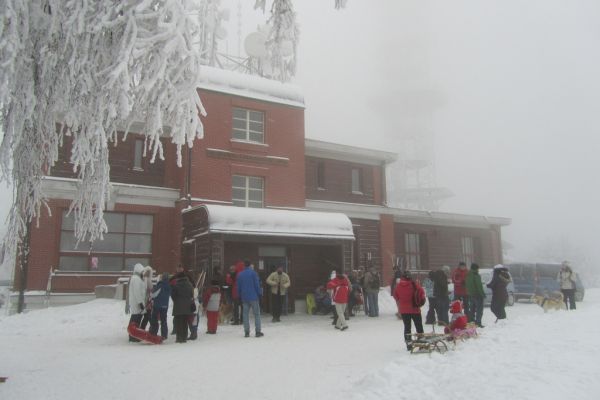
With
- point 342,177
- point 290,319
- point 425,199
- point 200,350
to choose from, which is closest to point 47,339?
point 200,350

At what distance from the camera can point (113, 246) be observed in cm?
1880

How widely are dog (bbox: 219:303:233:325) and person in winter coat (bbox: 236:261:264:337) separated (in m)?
2.60

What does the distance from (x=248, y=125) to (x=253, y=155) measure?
1323 millimetres

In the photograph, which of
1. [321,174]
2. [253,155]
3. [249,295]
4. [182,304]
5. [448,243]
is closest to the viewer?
[182,304]

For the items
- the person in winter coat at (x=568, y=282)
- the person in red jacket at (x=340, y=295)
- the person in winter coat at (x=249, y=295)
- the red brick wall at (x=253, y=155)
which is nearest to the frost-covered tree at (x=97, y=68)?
the person in winter coat at (x=249, y=295)

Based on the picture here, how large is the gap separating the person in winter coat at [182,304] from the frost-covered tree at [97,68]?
5.77 meters

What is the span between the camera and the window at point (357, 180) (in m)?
25.1

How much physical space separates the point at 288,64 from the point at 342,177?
1726 centimetres

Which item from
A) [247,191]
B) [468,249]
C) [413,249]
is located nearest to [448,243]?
[468,249]

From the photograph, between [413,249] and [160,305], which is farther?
[413,249]

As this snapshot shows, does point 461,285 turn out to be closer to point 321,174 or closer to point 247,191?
point 247,191

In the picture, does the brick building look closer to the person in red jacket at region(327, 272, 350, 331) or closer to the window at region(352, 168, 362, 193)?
the window at region(352, 168, 362, 193)

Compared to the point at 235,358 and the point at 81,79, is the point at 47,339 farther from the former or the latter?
the point at 81,79

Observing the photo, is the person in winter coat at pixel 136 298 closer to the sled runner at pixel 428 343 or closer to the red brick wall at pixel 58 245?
the sled runner at pixel 428 343
